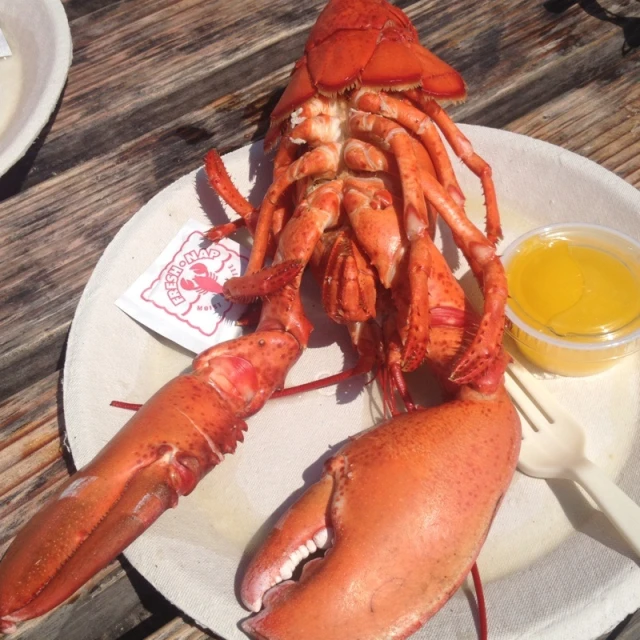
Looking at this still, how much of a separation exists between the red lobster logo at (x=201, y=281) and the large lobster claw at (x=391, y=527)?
0.56m

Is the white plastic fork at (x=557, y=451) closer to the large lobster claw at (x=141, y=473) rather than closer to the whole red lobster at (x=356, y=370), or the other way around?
the whole red lobster at (x=356, y=370)

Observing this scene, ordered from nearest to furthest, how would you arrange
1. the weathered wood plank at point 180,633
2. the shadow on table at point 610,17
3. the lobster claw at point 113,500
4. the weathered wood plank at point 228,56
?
the lobster claw at point 113,500 → the weathered wood plank at point 180,633 → the weathered wood plank at point 228,56 → the shadow on table at point 610,17

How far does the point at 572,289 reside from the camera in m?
1.34

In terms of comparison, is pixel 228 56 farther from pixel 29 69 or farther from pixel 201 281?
pixel 201 281

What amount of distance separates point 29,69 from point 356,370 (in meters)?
1.27

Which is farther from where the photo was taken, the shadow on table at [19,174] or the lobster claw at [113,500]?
the shadow on table at [19,174]

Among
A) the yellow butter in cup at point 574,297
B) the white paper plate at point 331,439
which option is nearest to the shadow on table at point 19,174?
the white paper plate at point 331,439

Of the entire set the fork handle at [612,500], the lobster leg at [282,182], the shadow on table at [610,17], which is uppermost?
the lobster leg at [282,182]

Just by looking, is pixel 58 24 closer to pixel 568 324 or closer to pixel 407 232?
pixel 407 232

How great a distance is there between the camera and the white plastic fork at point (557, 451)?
109 cm

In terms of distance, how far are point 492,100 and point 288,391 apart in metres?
1.11

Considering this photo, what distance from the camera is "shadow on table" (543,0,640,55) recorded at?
79.6 inches

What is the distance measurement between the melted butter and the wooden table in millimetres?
477

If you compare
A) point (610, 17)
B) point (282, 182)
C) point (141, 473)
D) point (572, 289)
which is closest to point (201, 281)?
point (282, 182)
